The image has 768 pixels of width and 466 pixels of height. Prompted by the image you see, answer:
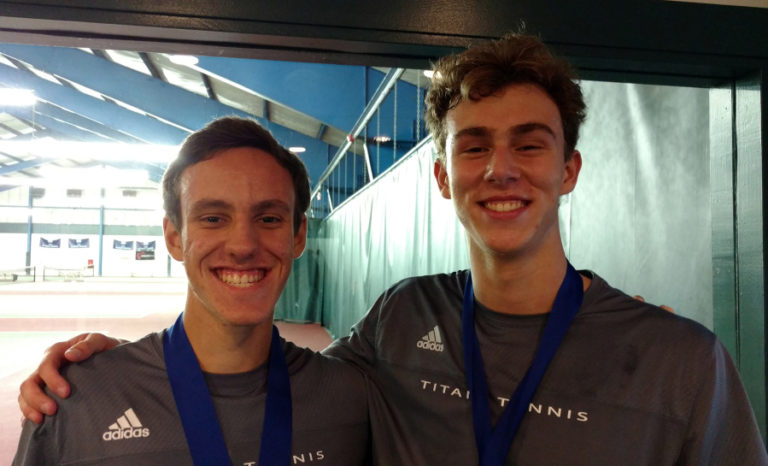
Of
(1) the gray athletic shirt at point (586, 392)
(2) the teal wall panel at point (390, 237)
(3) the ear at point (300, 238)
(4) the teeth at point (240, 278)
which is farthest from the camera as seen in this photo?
(2) the teal wall panel at point (390, 237)

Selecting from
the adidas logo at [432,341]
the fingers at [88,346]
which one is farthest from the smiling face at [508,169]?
the fingers at [88,346]

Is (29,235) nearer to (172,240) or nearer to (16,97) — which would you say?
(16,97)

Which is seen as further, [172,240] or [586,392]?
[172,240]

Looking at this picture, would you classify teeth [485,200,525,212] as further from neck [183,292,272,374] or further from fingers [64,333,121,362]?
fingers [64,333,121,362]

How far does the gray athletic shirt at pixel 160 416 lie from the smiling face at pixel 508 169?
0.58 metres

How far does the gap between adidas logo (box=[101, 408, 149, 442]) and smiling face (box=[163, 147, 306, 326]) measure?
11.9 inches

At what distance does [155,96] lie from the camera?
Result: 167 inches

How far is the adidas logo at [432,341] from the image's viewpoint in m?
1.49

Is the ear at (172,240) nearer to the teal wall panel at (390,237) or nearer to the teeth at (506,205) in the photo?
the teeth at (506,205)

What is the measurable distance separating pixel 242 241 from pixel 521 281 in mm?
745

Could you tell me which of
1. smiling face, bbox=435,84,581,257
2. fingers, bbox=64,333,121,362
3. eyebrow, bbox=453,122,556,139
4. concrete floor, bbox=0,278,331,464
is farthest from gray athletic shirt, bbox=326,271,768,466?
concrete floor, bbox=0,278,331,464

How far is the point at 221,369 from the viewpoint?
146 centimetres

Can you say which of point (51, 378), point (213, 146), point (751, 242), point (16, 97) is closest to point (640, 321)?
point (751, 242)

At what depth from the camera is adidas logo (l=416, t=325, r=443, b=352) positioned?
149 centimetres
